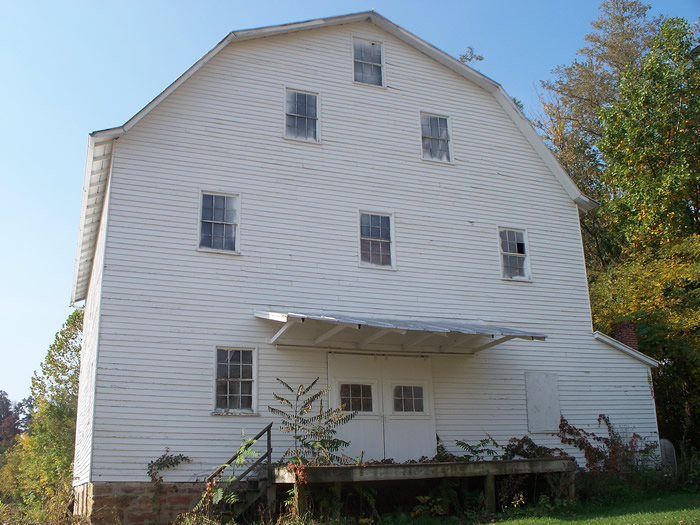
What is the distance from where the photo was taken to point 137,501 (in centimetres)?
1209

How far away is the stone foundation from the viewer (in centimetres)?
1184

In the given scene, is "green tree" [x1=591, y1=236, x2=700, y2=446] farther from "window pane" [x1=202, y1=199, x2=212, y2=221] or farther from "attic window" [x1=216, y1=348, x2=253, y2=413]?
"window pane" [x1=202, y1=199, x2=212, y2=221]

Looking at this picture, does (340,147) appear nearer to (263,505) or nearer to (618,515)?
(263,505)

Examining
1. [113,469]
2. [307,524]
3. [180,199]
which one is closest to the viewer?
[307,524]

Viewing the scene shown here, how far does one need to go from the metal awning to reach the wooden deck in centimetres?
242

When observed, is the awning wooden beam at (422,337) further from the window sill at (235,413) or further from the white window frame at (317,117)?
the white window frame at (317,117)

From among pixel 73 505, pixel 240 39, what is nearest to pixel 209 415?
pixel 73 505

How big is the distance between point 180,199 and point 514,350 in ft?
26.9

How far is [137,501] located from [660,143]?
2071 centimetres

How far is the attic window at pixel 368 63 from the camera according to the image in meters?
16.8

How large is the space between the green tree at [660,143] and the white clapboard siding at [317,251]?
7.96 metres

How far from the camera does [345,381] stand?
14352 millimetres

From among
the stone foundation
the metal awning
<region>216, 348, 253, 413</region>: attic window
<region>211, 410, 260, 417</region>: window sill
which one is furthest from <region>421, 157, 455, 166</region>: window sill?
the stone foundation

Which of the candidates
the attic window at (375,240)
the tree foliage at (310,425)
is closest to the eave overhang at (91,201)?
the attic window at (375,240)
